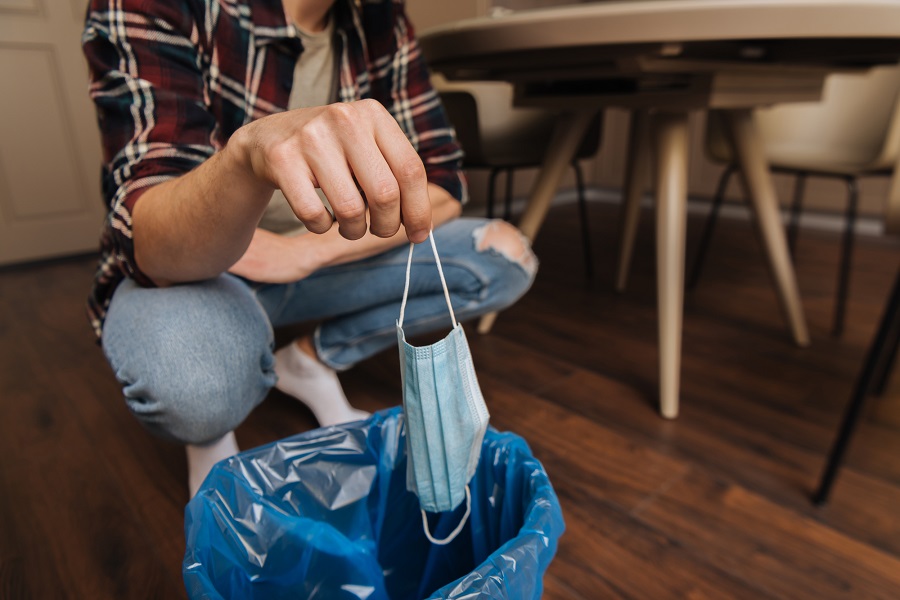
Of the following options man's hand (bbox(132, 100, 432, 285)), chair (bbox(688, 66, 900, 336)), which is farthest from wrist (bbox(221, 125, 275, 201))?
chair (bbox(688, 66, 900, 336))

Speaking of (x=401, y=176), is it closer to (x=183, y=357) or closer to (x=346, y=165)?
(x=346, y=165)

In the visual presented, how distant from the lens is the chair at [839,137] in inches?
51.5

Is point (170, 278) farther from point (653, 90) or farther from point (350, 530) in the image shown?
point (653, 90)

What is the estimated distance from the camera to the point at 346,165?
34 centimetres

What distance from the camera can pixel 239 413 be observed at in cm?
65

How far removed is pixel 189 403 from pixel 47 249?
1941 millimetres

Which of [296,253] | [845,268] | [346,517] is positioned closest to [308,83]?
[296,253]

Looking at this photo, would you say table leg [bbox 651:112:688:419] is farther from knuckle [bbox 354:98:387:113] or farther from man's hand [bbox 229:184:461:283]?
knuckle [bbox 354:98:387:113]

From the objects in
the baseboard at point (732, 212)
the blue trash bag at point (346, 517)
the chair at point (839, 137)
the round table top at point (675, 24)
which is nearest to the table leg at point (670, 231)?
the round table top at point (675, 24)

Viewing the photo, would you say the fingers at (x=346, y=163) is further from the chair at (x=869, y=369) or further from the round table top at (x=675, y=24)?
the chair at (x=869, y=369)

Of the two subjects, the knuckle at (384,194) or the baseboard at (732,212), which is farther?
the baseboard at (732,212)

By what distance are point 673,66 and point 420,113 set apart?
372 millimetres

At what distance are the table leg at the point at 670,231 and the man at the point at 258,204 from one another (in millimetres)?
220

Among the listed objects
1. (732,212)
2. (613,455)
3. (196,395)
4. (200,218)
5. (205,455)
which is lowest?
(732,212)
